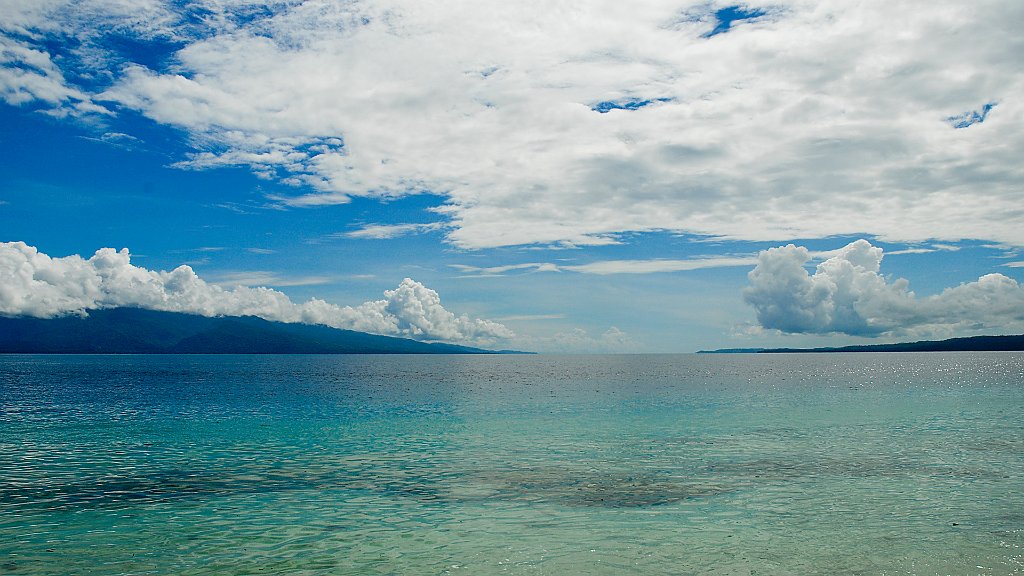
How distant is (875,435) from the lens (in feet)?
168

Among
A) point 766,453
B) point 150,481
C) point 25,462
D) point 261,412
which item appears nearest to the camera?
point 150,481

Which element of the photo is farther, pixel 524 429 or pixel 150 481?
pixel 524 429

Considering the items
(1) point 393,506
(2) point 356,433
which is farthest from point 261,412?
(1) point 393,506

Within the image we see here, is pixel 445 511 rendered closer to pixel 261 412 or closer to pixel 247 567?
pixel 247 567

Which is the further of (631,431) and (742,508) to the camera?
(631,431)

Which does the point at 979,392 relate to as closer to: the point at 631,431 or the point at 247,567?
the point at 631,431

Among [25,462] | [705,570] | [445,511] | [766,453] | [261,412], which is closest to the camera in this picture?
[705,570]

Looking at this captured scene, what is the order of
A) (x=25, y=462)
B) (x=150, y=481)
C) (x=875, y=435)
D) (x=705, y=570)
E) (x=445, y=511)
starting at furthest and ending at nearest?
(x=875, y=435) < (x=25, y=462) < (x=150, y=481) < (x=445, y=511) < (x=705, y=570)

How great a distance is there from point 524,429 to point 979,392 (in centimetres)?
8669

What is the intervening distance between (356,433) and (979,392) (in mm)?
100018

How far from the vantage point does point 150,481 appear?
3359 cm

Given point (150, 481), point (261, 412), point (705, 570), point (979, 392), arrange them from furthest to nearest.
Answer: point (979, 392) < point (261, 412) < point (150, 481) < point (705, 570)

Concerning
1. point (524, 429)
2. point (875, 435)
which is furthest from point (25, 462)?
A: point (875, 435)

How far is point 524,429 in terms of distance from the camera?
56344mm
